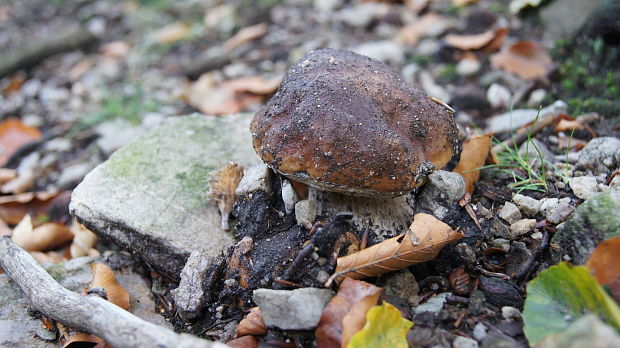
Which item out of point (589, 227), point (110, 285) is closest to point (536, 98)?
point (589, 227)

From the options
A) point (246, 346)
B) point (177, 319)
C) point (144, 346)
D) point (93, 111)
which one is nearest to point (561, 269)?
point (246, 346)

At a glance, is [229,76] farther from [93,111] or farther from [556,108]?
[556,108]

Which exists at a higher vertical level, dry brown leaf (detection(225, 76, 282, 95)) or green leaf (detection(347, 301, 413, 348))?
green leaf (detection(347, 301, 413, 348))

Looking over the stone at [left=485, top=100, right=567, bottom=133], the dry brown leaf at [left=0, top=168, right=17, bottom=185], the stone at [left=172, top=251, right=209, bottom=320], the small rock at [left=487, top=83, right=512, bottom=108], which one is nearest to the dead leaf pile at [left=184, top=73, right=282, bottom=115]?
the dry brown leaf at [left=0, top=168, right=17, bottom=185]

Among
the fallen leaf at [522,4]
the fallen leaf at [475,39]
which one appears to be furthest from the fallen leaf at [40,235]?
the fallen leaf at [522,4]

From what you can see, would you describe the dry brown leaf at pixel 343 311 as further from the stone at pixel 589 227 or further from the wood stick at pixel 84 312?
the stone at pixel 589 227

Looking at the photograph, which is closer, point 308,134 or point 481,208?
point 308,134

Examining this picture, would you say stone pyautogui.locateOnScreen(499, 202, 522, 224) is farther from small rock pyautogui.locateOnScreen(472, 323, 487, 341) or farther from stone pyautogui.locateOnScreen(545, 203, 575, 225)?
small rock pyautogui.locateOnScreen(472, 323, 487, 341)
